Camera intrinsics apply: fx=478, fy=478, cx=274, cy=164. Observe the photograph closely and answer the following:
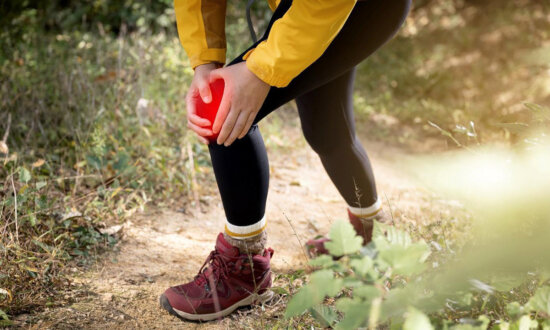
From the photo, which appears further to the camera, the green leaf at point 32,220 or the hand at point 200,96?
the green leaf at point 32,220

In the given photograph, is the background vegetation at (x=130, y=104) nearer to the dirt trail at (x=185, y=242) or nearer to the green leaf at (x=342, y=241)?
the dirt trail at (x=185, y=242)

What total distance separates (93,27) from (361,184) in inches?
182

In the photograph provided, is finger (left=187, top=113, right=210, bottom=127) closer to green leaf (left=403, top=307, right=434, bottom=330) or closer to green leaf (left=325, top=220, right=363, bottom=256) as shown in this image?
green leaf (left=325, top=220, right=363, bottom=256)

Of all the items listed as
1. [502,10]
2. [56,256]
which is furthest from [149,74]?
[502,10]

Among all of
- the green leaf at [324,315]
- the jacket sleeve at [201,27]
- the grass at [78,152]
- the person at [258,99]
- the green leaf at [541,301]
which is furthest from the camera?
the grass at [78,152]

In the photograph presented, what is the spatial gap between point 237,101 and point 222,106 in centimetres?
5

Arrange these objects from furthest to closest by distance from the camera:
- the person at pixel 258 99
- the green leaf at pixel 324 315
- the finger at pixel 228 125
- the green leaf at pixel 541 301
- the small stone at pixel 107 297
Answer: the small stone at pixel 107 297 < the finger at pixel 228 125 < the person at pixel 258 99 < the green leaf at pixel 324 315 < the green leaf at pixel 541 301

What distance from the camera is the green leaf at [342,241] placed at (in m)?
0.82

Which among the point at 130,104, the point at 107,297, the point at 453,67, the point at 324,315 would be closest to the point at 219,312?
the point at 107,297

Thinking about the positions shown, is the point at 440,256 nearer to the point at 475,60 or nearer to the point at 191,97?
the point at 191,97

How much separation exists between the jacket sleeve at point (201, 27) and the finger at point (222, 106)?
21cm

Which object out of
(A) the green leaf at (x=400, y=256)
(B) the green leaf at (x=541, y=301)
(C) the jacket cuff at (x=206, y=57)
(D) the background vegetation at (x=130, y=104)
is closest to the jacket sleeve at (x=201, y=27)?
(C) the jacket cuff at (x=206, y=57)

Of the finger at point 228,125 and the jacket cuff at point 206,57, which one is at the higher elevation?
the jacket cuff at point 206,57

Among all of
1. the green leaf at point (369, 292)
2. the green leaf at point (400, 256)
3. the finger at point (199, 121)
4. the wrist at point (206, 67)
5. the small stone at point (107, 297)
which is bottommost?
the small stone at point (107, 297)
